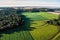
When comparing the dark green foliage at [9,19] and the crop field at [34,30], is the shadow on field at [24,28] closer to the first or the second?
the crop field at [34,30]

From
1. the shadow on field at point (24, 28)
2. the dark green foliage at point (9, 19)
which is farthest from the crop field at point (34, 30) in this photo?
the dark green foliage at point (9, 19)

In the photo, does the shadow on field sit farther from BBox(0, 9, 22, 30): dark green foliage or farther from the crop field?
BBox(0, 9, 22, 30): dark green foliage

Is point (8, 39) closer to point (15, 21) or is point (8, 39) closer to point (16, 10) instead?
point (15, 21)

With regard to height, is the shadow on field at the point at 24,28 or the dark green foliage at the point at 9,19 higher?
the dark green foliage at the point at 9,19

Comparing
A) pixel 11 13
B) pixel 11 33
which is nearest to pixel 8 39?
pixel 11 33

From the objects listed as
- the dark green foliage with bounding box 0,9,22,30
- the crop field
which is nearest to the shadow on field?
the crop field

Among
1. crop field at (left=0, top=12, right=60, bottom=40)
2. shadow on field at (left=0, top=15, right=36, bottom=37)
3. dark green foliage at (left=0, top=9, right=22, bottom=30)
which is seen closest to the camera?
crop field at (left=0, top=12, right=60, bottom=40)

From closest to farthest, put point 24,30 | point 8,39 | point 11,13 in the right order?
point 8,39 → point 24,30 → point 11,13

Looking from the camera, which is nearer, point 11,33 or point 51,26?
point 11,33
